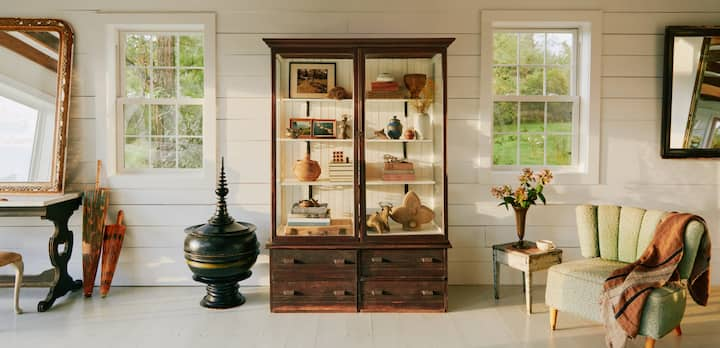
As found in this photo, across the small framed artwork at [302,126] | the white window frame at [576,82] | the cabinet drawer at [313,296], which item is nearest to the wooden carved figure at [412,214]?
the cabinet drawer at [313,296]

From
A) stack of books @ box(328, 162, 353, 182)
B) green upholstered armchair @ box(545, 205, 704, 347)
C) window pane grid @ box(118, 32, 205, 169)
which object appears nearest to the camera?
green upholstered armchair @ box(545, 205, 704, 347)

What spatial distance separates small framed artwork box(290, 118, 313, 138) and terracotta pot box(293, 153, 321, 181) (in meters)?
0.23

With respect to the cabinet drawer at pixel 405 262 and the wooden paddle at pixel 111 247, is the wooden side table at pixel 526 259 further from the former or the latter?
the wooden paddle at pixel 111 247

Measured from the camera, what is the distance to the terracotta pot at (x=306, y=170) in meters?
4.30

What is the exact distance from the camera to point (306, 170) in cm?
429

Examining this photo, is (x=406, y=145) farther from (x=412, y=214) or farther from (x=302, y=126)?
(x=302, y=126)

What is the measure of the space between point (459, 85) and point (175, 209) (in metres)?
2.73

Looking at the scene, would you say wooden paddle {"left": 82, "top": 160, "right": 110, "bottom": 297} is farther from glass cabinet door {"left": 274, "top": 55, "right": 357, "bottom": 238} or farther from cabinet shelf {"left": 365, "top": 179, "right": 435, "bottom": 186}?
cabinet shelf {"left": 365, "top": 179, "right": 435, "bottom": 186}

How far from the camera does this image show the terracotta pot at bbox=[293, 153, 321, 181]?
14.1 feet

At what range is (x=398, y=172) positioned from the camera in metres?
4.30

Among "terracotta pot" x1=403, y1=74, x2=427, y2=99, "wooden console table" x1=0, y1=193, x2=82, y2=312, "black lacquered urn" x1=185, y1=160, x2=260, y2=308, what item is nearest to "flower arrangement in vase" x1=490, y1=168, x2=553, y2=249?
"terracotta pot" x1=403, y1=74, x2=427, y2=99

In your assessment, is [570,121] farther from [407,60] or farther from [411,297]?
[411,297]

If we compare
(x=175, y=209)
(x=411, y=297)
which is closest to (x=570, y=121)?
(x=411, y=297)

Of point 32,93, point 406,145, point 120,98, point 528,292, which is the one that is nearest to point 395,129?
point 406,145
